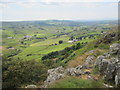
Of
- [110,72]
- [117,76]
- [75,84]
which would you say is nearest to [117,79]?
[117,76]

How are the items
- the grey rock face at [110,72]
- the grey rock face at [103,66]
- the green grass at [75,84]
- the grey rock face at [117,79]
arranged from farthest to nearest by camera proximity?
the grey rock face at [103,66]
the grey rock face at [110,72]
the grey rock face at [117,79]
the green grass at [75,84]

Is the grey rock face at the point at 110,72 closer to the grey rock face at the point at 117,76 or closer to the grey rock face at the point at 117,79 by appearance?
the grey rock face at the point at 117,76

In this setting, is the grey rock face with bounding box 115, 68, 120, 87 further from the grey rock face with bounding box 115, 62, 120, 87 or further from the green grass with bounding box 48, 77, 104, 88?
the green grass with bounding box 48, 77, 104, 88

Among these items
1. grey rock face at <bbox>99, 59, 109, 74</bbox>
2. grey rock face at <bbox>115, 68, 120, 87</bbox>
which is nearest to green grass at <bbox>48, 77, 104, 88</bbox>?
grey rock face at <bbox>115, 68, 120, 87</bbox>

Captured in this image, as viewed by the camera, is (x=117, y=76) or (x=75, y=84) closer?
(x=75, y=84)

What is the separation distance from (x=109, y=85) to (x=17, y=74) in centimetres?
1293

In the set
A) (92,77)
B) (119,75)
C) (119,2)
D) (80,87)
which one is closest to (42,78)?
(92,77)

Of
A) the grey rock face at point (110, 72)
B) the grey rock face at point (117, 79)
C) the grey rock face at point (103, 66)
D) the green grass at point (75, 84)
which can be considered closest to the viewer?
the green grass at point (75, 84)

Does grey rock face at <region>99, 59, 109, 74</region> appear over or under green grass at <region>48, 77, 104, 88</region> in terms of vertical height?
over

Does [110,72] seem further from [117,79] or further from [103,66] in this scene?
[103,66]

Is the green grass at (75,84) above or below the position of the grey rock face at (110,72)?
below

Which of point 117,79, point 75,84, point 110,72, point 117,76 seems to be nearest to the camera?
point 75,84

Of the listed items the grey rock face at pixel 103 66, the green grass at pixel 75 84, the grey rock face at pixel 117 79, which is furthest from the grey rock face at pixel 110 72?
the green grass at pixel 75 84

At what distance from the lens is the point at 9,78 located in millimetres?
21312
